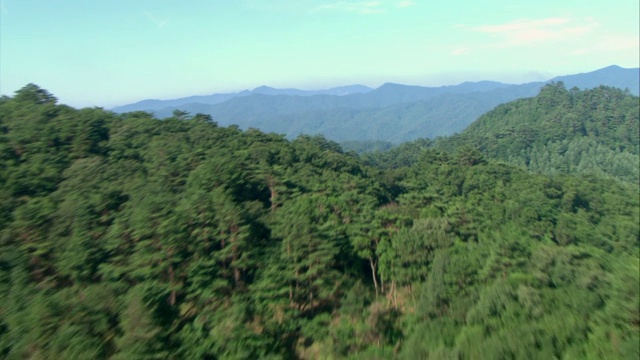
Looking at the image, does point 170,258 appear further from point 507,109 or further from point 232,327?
point 507,109

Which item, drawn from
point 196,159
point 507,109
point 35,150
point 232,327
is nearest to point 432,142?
point 507,109

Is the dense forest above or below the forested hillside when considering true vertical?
above

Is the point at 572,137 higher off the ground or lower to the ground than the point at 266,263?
lower

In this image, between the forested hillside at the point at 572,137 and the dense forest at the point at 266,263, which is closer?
the dense forest at the point at 266,263

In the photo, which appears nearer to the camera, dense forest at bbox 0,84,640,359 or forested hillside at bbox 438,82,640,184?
dense forest at bbox 0,84,640,359
